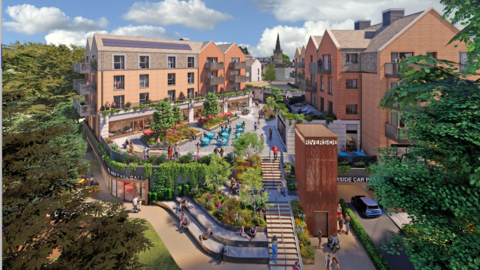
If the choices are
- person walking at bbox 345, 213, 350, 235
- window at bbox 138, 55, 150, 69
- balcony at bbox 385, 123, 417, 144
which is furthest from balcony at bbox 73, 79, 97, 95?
balcony at bbox 385, 123, 417, 144

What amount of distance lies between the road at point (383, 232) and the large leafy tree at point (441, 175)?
9.76 m

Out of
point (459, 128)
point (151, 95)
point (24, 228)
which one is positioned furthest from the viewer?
point (151, 95)

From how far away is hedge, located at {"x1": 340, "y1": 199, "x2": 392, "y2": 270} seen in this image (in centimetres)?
1897

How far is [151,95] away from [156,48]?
755cm

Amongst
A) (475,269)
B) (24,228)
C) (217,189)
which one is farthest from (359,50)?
(24,228)

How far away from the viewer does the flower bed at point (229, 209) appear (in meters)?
24.2

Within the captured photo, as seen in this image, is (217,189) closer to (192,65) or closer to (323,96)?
(323,96)

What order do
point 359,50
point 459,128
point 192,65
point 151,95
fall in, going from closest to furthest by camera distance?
point 459,128 → point 359,50 → point 151,95 → point 192,65

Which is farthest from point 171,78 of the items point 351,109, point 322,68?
point 351,109

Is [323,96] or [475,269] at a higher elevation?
[323,96]

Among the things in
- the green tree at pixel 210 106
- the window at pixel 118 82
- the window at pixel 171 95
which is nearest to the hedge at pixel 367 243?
the green tree at pixel 210 106

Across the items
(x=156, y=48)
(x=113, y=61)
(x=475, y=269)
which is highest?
(x=156, y=48)

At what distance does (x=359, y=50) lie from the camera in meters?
→ 33.4

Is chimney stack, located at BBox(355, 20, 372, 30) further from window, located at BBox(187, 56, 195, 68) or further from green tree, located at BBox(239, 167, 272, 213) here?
green tree, located at BBox(239, 167, 272, 213)
